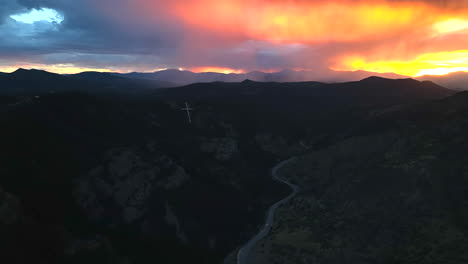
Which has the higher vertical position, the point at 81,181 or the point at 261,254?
the point at 81,181

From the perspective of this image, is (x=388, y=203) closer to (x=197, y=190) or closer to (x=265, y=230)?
(x=265, y=230)

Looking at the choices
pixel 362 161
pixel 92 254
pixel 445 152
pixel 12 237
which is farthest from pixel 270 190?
pixel 12 237

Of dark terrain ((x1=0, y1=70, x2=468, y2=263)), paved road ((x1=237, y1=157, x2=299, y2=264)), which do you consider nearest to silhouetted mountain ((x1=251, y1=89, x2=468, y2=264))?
dark terrain ((x1=0, y1=70, x2=468, y2=263))

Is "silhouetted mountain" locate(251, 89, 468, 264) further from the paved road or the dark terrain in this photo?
the paved road

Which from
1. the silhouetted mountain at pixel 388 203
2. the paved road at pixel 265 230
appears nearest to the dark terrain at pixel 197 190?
the silhouetted mountain at pixel 388 203

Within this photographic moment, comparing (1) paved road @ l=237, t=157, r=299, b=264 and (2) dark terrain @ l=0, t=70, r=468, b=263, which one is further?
(1) paved road @ l=237, t=157, r=299, b=264

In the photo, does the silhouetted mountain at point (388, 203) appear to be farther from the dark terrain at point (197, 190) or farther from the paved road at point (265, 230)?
the paved road at point (265, 230)

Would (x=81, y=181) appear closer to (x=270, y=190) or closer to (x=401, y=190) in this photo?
(x=270, y=190)

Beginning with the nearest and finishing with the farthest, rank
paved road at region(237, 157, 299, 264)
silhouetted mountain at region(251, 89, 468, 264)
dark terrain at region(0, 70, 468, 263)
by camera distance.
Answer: dark terrain at region(0, 70, 468, 263) < silhouetted mountain at region(251, 89, 468, 264) < paved road at region(237, 157, 299, 264)
